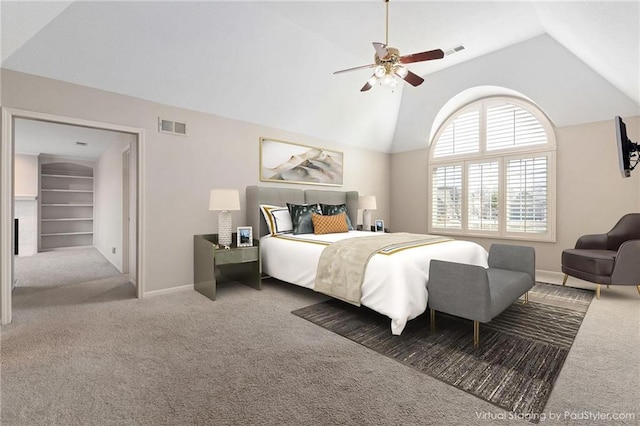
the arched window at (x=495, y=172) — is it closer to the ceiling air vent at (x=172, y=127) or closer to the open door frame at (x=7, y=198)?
the ceiling air vent at (x=172, y=127)

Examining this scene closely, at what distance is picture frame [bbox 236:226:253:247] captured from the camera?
3924 mm

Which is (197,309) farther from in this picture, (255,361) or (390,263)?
(390,263)

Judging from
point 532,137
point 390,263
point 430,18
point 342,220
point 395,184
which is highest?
point 430,18

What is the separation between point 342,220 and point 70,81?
356cm

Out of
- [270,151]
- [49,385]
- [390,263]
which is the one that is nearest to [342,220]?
[270,151]

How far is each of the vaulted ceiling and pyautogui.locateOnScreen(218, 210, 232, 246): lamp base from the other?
4.89ft

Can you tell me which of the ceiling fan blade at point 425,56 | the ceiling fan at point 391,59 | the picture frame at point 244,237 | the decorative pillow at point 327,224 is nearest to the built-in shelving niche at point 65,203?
the picture frame at point 244,237

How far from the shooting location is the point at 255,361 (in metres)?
2.16

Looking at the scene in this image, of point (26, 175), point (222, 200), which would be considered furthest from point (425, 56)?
point (26, 175)

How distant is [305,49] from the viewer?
399 cm

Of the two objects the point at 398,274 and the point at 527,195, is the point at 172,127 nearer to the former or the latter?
the point at 398,274

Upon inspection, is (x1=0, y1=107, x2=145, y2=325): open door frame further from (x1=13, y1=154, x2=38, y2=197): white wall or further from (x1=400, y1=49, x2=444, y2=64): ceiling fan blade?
(x1=13, y1=154, x2=38, y2=197): white wall

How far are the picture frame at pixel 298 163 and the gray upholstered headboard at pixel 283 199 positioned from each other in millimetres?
276

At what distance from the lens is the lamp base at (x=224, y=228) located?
384 centimetres
